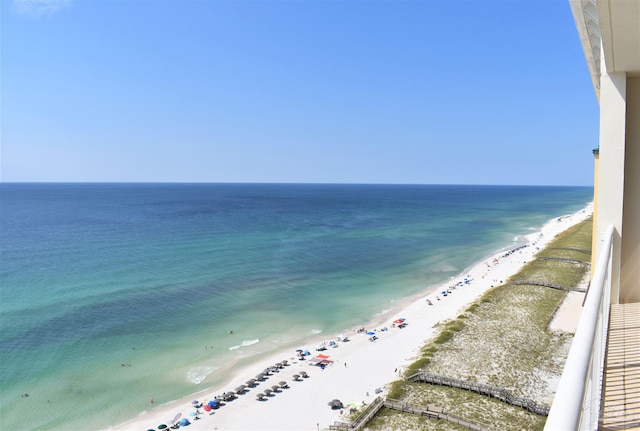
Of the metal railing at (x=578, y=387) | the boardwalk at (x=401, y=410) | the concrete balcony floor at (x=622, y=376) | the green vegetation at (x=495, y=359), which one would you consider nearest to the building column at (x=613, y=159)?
the concrete balcony floor at (x=622, y=376)

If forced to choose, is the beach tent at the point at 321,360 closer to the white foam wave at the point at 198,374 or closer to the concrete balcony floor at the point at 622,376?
the white foam wave at the point at 198,374

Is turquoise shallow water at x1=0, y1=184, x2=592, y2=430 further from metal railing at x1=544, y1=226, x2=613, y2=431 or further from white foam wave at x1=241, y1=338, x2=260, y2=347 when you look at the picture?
metal railing at x1=544, y1=226, x2=613, y2=431

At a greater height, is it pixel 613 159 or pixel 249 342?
pixel 613 159

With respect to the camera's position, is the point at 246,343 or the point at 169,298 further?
the point at 169,298

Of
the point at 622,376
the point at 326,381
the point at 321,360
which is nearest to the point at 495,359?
the point at 326,381

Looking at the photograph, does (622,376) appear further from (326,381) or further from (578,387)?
(326,381)

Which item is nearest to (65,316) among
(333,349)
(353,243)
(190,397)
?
(190,397)

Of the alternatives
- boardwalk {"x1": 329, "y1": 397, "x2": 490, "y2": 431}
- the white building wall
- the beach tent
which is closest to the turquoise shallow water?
the beach tent
